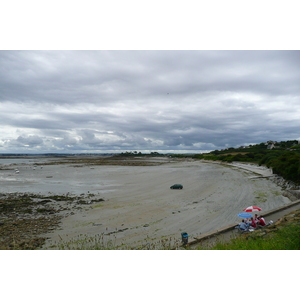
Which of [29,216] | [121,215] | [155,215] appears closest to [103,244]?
[121,215]

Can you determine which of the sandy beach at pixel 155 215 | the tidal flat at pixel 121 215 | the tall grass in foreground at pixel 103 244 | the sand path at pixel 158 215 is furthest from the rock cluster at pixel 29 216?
the tall grass in foreground at pixel 103 244

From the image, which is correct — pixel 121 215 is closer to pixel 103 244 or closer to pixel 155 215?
pixel 155 215

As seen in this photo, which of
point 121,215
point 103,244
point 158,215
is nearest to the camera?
point 103,244

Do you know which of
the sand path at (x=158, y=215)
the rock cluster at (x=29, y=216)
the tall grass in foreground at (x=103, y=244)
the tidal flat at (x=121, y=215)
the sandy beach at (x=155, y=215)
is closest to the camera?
the tall grass in foreground at (x=103, y=244)

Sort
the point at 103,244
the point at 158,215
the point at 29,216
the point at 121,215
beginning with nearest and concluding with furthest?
the point at 103,244
the point at 158,215
the point at 121,215
the point at 29,216

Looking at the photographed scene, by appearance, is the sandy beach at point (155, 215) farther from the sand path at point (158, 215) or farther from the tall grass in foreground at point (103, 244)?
the tall grass in foreground at point (103, 244)

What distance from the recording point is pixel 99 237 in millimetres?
11969

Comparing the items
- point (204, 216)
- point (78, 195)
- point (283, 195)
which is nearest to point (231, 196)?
point (283, 195)

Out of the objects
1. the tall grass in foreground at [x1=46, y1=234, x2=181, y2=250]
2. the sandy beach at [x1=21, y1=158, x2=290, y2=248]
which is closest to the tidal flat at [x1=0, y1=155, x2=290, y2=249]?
→ the sandy beach at [x1=21, y1=158, x2=290, y2=248]

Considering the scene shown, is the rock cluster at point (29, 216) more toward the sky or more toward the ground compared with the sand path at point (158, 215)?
more toward the ground

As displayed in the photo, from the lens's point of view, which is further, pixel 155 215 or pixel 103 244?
pixel 155 215

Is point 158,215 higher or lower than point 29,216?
higher

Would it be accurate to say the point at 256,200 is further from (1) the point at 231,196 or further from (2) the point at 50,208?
(2) the point at 50,208

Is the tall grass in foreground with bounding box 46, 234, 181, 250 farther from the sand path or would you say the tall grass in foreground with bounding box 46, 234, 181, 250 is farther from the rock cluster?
the rock cluster
